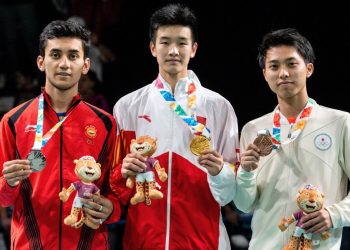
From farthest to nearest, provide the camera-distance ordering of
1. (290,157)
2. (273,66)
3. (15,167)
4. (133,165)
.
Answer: (273,66)
(290,157)
(133,165)
(15,167)

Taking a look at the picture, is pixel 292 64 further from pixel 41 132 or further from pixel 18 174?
pixel 18 174

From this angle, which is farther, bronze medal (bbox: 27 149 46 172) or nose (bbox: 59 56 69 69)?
nose (bbox: 59 56 69 69)

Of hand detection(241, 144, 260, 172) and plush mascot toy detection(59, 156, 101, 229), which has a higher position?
hand detection(241, 144, 260, 172)

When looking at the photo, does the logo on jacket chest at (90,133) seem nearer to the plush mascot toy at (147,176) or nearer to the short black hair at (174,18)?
the plush mascot toy at (147,176)

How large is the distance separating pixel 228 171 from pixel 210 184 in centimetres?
11

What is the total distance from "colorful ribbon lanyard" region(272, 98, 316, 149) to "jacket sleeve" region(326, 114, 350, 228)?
0.20m

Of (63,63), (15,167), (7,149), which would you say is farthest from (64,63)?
(15,167)

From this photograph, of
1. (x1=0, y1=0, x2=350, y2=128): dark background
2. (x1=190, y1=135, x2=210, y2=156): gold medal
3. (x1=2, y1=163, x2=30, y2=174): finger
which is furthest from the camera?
(x1=0, y1=0, x2=350, y2=128): dark background

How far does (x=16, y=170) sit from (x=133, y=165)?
0.53 metres

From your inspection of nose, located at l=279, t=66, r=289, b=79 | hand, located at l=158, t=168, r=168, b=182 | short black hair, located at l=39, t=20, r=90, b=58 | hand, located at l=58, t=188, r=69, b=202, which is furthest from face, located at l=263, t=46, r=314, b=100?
hand, located at l=58, t=188, r=69, b=202

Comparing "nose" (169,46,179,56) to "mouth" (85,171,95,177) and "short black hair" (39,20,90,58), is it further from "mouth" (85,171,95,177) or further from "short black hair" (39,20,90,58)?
"mouth" (85,171,95,177)

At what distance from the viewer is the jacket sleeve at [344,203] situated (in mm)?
3283

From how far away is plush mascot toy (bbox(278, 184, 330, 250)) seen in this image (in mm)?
3229

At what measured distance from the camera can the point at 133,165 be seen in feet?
10.7
